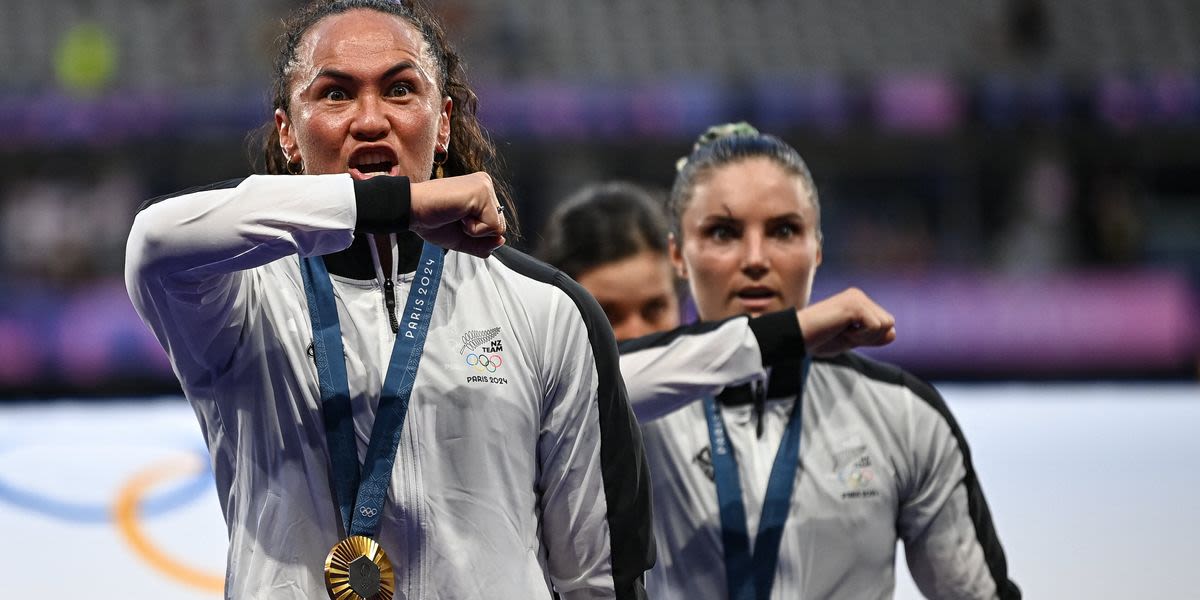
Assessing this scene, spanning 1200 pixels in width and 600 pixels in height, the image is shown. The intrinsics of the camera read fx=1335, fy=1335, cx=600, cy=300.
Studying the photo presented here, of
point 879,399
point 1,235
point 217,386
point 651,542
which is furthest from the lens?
point 1,235

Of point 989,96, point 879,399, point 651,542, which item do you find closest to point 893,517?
point 879,399

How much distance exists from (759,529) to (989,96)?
35.4 ft

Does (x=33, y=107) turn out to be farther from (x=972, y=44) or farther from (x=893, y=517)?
(x=893, y=517)

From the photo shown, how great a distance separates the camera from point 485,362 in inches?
78.1

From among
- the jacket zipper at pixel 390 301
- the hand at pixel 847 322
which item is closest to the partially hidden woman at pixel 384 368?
the jacket zipper at pixel 390 301

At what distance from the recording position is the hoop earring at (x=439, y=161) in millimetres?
2227

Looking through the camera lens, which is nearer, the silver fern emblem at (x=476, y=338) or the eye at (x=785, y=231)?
the silver fern emblem at (x=476, y=338)

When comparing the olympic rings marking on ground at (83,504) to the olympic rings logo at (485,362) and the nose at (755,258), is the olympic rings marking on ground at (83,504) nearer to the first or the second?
the nose at (755,258)

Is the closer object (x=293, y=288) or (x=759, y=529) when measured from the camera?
(x=293, y=288)

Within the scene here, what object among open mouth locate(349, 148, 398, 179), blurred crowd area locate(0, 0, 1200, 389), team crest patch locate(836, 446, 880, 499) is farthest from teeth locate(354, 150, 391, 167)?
blurred crowd area locate(0, 0, 1200, 389)

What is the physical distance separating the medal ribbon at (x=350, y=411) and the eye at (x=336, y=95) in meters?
0.30

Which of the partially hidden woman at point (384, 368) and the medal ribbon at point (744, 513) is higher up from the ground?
the partially hidden woman at point (384, 368)

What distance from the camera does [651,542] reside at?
6.89ft

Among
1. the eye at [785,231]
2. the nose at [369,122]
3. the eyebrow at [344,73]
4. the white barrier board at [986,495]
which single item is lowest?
the white barrier board at [986,495]
